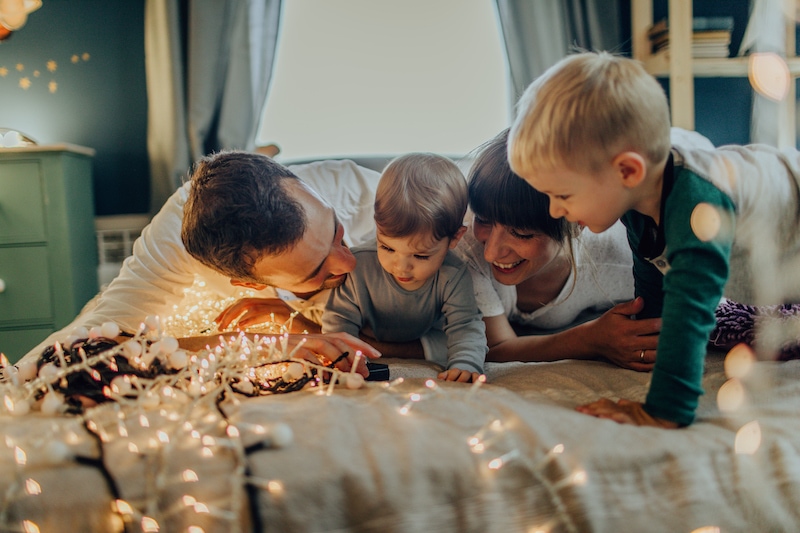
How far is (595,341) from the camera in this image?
1249 millimetres

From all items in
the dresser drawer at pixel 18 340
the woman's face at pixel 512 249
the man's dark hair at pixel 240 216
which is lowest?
the dresser drawer at pixel 18 340

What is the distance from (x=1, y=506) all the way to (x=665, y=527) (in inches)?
28.7

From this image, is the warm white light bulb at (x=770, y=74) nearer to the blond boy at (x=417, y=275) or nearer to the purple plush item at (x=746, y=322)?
the purple plush item at (x=746, y=322)

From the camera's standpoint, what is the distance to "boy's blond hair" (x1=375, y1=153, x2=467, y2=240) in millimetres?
1193

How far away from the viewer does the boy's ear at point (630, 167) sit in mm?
899

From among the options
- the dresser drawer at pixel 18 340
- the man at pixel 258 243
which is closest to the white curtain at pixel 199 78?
the dresser drawer at pixel 18 340

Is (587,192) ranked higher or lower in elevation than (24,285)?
higher

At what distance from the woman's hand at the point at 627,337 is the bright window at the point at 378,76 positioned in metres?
2.00

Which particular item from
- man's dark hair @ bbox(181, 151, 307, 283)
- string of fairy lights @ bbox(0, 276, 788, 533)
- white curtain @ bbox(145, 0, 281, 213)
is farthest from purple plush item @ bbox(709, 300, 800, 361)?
white curtain @ bbox(145, 0, 281, 213)

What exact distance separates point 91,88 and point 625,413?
298 cm

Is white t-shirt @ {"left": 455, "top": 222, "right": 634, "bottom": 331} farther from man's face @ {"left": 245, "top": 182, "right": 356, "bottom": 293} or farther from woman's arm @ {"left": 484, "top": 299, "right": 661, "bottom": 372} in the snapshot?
man's face @ {"left": 245, "top": 182, "right": 356, "bottom": 293}

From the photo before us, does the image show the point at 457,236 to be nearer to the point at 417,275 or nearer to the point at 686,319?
the point at 417,275

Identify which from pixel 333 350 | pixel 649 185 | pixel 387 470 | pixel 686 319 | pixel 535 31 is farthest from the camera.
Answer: pixel 535 31

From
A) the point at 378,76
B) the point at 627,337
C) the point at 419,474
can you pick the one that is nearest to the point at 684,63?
the point at 378,76
